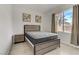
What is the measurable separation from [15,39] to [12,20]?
321mm

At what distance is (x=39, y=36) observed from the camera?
1.41 meters

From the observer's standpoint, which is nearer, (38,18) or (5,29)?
(5,29)

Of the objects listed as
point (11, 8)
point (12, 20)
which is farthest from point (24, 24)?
point (11, 8)

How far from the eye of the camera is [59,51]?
54.5 inches

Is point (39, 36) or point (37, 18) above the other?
point (37, 18)

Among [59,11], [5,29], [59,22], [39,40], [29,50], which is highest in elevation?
[59,11]

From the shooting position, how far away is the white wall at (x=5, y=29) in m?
1.24

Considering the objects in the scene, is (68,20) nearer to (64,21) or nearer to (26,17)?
(64,21)

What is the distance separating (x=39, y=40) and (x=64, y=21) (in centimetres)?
55

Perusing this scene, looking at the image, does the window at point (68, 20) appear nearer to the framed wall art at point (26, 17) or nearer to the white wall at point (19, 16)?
the white wall at point (19, 16)

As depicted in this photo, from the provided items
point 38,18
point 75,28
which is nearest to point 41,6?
point 38,18

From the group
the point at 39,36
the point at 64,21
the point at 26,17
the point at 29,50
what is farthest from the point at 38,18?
the point at 29,50

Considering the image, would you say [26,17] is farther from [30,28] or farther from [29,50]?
[29,50]

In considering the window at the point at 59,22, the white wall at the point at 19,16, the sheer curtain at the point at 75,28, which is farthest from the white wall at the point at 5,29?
the sheer curtain at the point at 75,28
